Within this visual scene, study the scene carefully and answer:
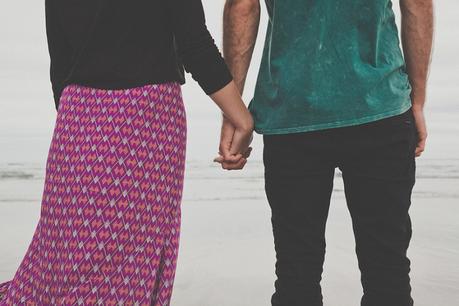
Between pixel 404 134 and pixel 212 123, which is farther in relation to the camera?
pixel 212 123

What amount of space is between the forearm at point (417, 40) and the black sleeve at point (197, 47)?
54 cm

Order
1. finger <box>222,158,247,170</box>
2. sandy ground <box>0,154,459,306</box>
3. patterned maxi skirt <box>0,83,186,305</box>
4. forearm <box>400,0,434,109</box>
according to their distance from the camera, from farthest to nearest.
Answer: sandy ground <box>0,154,459,306</box>
finger <box>222,158,247,170</box>
forearm <box>400,0,434,109</box>
patterned maxi skirt <box>0,83,186,305</box>

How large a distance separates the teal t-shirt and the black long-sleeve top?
0.68 ft

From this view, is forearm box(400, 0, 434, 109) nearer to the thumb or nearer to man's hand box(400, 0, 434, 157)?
man's hand box(400, 0, 434, 157)

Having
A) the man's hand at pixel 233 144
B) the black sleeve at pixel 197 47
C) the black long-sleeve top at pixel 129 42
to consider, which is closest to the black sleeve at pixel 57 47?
the black long-sleeve top at pixel 129 42

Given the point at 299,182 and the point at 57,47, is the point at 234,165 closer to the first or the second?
the point at 299,182

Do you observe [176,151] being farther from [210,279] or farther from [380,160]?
[210,279]

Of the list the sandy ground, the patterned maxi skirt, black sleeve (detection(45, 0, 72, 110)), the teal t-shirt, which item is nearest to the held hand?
the teal t-shirt

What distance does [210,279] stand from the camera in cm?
329

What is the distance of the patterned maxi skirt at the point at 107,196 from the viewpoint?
1.34 metres

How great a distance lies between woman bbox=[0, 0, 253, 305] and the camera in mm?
1344

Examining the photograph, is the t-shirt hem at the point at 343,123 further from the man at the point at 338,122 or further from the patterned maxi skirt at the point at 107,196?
the patterned maxi skirt at the point at 107,196

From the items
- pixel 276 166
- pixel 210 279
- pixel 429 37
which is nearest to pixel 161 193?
pixel 276 166

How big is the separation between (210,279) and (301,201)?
1845 millimetres
